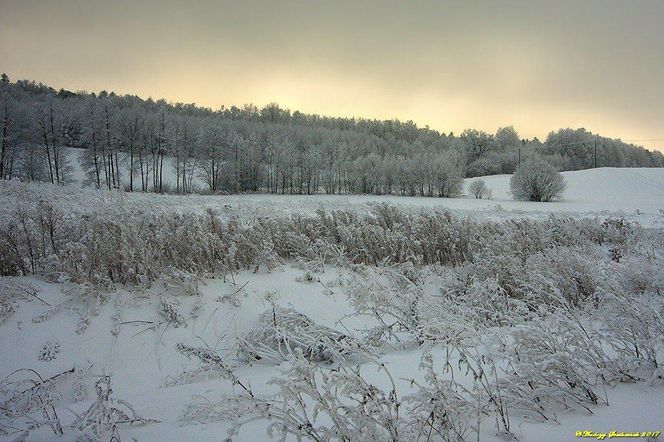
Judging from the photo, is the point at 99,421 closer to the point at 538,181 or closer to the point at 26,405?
the point at 26,405

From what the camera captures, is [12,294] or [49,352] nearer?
[49,352]

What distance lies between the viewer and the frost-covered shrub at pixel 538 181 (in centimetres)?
3595

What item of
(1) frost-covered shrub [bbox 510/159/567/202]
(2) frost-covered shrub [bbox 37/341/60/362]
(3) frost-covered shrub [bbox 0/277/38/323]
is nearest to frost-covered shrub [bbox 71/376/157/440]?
(2) frost-covered shrub [bbox 37/341/60/362]

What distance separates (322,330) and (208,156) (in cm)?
5929

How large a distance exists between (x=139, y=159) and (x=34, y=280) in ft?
192

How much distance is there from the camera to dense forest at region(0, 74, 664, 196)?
4766cm

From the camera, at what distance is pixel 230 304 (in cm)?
584

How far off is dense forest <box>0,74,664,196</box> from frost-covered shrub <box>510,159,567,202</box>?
1159 centimetres

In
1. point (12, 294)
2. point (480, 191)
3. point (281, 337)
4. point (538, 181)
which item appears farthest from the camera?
point (480, 191)

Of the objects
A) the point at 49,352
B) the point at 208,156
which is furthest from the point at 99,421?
the point at 208,156

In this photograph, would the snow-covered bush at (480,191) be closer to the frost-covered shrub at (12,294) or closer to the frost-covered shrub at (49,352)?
the frost-covered shrub at (12,294)

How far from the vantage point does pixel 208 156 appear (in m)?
58.6

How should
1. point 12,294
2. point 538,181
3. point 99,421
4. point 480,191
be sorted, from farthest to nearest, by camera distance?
1. point 480,191
2. point 538,181
3. point 12,294
4. point 99,421

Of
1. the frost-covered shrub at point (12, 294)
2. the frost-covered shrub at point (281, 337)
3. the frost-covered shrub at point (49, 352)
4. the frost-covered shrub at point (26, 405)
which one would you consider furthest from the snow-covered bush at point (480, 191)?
the frost-covered shrub at point (26, 405)
